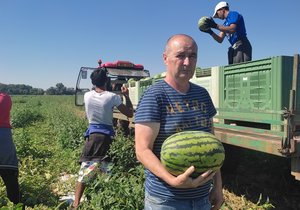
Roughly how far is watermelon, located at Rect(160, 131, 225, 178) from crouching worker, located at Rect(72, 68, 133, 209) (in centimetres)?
274

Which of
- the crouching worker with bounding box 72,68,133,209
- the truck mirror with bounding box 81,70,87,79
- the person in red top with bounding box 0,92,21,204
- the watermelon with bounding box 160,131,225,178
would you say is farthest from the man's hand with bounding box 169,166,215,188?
the truck mirror with bounding box 81,70,87,79

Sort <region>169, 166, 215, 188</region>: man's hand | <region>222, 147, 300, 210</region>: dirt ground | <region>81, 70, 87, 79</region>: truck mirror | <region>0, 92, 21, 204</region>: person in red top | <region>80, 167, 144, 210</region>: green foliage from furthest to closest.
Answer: <region>81, 70, 87, 79</region>: truck mirror < <region>222, 147, 300, 210</region>: dirt ground < <region>0, 92, 21, 204</region>: person in red top < <region>80, 167, 144, 210</region>: green foliage < <region>169, 166, 215, 188</region>: man's hand

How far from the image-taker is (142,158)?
2217 millimetres

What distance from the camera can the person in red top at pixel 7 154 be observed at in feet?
15.5

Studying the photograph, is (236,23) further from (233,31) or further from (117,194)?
(117,194)

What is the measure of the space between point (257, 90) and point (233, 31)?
5.39 feet

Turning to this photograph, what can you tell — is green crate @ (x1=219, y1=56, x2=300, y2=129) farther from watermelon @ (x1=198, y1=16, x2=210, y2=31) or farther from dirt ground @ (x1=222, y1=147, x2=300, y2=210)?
dirt ground @ (x1=222, y1=147, x2=300, y2=210)

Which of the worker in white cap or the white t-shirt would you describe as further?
the worker in white cap

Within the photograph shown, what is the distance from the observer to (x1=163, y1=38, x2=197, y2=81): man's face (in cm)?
223

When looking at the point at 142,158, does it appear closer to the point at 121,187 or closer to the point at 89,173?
the point at 121,187

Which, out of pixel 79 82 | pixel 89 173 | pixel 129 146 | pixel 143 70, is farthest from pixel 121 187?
pixel 143 70

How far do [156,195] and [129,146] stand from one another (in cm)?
362

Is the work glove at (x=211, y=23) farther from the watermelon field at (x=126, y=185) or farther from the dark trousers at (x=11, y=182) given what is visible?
the dark trousers at (x=11, y=182)

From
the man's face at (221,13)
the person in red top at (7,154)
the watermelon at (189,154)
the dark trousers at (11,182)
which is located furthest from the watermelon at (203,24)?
the watermelon at (189,154)
